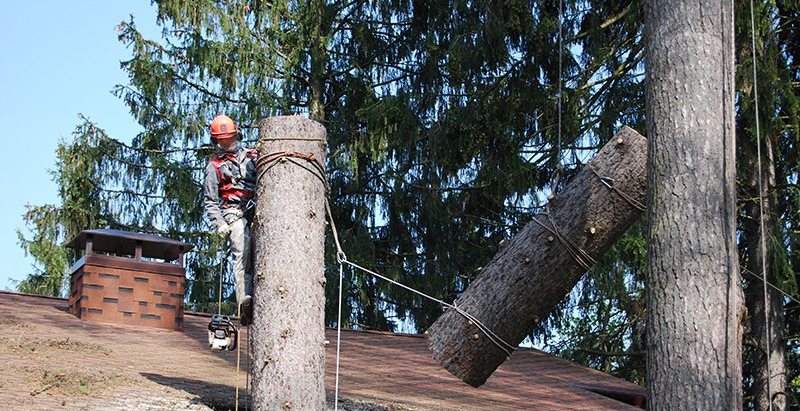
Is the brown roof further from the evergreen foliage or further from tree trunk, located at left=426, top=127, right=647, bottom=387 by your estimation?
the evergreen foliage

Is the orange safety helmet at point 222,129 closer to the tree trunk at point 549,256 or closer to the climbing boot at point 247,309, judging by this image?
the climbing boot at point 247,309

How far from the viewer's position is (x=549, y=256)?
755 cm

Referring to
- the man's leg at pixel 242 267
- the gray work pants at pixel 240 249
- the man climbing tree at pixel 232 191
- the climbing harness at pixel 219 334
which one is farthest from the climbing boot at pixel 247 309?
the climbing harness at pixel 219 334

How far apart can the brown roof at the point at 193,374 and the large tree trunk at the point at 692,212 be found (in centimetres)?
263

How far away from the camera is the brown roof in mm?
7426

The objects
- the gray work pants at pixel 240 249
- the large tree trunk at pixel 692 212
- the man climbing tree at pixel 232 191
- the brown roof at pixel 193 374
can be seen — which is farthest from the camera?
the brown roof at pixel 193 374

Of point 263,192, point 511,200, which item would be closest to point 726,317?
point 263,192

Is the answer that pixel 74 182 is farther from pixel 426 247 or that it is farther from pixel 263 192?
pixel 263 192

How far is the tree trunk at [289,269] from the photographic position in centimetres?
611

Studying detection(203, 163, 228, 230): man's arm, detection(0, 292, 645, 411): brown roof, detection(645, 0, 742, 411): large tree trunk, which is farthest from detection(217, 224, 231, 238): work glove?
detection(645, 0, 742, 411): large tree trunk

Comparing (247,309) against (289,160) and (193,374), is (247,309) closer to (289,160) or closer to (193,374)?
(289,160)

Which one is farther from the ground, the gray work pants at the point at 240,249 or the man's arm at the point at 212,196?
the man's arm at the point at 212,196

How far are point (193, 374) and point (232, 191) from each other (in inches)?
81.8

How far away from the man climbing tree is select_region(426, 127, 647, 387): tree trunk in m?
1.69
